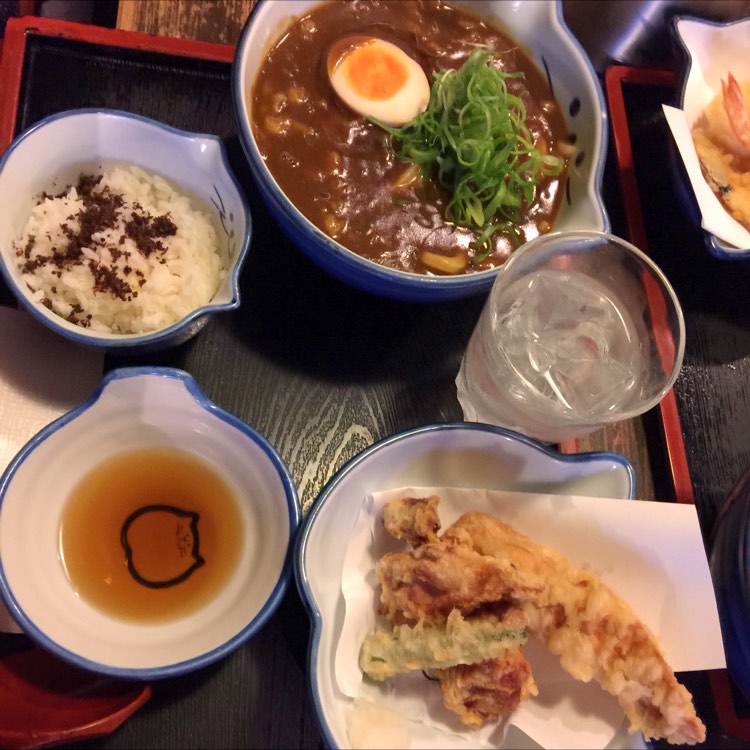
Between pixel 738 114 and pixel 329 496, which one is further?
pixel 738 114

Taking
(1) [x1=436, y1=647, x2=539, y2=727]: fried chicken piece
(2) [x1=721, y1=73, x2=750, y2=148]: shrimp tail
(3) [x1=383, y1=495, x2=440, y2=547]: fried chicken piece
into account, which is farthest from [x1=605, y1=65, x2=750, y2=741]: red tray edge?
(3) [x1=383, y1=495, x2=440, y2=547]: fried chicken piece

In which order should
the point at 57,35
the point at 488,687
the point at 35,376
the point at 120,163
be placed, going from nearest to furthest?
the point at 488,687
the point at 35,376
the point at 120,163
the point at 57,35

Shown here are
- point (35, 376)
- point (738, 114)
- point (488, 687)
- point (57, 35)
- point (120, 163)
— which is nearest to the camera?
point (488, 687)

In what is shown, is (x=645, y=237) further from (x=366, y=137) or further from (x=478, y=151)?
(x=366, y=137)

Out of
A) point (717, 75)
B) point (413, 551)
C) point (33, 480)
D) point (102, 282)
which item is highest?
point (717, 75)

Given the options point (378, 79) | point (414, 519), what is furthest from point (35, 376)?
point (378, 79)

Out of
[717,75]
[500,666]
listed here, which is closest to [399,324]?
[500,666]

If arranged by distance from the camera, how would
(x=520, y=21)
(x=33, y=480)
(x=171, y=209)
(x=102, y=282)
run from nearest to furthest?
(x=33, y=480), (x=102, y=282), (x=171, y=209), (x=520, y=21)

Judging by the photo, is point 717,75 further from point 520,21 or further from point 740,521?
point 740,521
